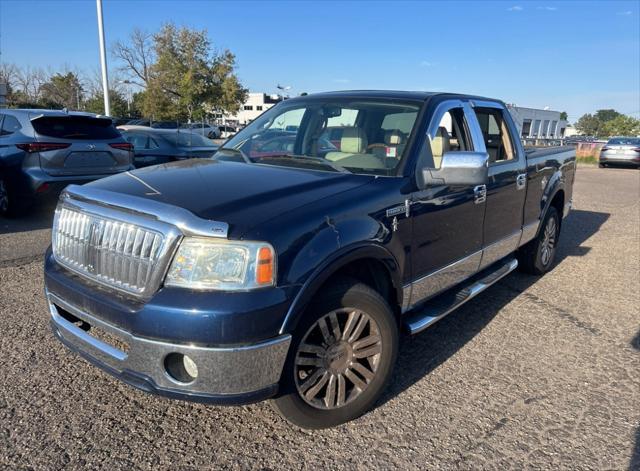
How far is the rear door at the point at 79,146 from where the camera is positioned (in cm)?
705

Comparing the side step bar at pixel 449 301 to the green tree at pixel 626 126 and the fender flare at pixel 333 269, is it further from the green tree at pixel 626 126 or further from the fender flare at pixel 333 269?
the green tree at pixel 626 126

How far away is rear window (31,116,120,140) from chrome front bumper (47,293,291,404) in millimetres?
5802

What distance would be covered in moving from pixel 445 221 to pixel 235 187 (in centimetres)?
154

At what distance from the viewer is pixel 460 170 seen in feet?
Answer: 10.2

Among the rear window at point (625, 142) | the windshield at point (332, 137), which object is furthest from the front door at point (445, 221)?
the rear window at point (625, 142)

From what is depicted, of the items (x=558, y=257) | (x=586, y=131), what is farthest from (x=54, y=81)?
(x=586, y=131)

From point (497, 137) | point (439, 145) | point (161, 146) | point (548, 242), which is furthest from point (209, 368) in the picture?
point (161, 146)

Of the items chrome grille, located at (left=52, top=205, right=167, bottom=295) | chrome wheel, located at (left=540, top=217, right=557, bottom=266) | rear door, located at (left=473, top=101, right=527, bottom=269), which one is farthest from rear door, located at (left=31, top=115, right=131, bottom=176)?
chrome wheel, located at (left=540, top=217, right=557, bottom=266)

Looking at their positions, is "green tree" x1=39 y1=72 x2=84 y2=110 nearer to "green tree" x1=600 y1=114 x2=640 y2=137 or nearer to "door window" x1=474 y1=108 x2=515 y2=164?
"door window" x1=474 y1=108 x2=515 y2=164

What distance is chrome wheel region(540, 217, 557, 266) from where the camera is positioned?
5.75m

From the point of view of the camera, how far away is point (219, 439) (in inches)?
104

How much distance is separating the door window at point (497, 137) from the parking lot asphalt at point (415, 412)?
1.51 meters

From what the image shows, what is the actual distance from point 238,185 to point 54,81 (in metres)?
50.4

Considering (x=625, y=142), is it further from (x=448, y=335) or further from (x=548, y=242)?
(x=448, y=335)
